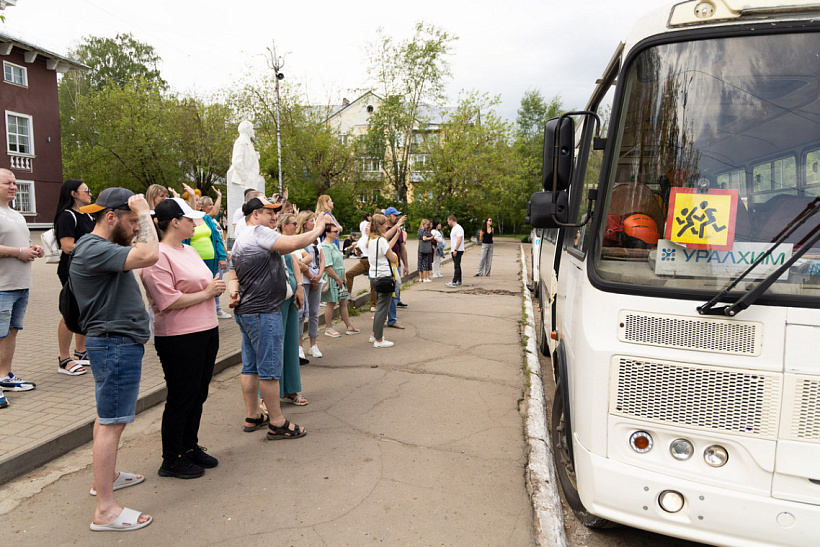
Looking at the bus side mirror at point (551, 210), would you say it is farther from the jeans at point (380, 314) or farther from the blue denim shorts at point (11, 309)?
the jeans at point (380, 314)

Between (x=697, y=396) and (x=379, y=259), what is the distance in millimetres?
5717

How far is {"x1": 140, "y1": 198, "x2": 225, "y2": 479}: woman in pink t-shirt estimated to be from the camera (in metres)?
3.68

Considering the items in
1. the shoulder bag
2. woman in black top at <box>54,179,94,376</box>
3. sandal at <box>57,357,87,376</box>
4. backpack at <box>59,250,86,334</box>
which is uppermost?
woman in black top at <box>54,179,94,376</box>

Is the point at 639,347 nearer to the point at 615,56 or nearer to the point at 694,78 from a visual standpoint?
the point at 694,78

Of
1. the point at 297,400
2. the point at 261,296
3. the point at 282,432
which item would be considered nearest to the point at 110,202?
the point at 261,296

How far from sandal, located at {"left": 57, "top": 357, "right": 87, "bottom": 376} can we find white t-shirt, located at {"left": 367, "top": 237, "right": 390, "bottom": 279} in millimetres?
3791

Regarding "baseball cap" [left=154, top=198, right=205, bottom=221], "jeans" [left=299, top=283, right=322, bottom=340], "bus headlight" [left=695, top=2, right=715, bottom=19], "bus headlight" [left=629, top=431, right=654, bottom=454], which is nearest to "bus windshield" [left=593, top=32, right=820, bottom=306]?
"bus headlight" [left=695, top=2, right=715, bottom=19]

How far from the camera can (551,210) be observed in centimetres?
314

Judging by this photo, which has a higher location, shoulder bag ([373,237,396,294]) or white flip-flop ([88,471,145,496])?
shoulder bag ([373,237,396,294])

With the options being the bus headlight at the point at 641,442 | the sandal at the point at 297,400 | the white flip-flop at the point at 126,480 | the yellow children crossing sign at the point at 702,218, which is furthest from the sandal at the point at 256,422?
the yellow children crossing sign at the point at 702,218

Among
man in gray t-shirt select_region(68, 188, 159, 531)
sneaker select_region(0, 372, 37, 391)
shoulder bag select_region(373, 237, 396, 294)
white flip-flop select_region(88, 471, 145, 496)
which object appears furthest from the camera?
shoulder bag select_region(373, 237, 396, 294)

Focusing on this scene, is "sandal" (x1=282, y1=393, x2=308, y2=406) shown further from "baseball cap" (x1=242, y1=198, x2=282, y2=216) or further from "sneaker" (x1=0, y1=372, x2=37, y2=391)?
"sneaker" (x1=0, y1=372, x2=37, y2=391)

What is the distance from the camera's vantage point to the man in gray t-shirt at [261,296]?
14.6 feet

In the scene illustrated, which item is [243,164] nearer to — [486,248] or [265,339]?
[486,248]
